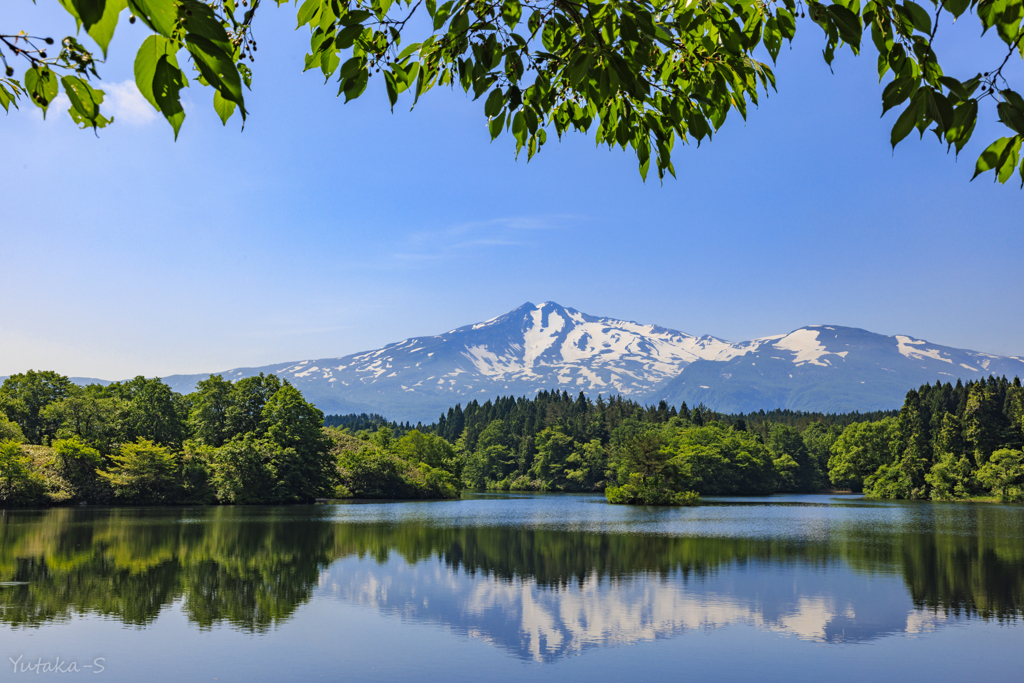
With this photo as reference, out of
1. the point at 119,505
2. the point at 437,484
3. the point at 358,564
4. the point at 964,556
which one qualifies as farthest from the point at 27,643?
the point at 437,484

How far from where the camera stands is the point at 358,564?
24.8 m

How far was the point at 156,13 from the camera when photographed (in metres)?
1.37

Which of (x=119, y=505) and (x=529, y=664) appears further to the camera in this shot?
(x=119, y=505)

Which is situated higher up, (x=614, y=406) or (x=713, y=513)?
(x=614, y=406)

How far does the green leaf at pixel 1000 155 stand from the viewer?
2.53 m

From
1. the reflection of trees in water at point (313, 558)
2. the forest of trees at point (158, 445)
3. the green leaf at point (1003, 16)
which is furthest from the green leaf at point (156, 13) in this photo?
the forest of trees at point (158, 445)

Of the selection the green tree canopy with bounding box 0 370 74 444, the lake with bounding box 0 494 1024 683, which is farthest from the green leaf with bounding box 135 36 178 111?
the green tree canopy with bounding box 0 370 74 444

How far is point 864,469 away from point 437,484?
56.5 m

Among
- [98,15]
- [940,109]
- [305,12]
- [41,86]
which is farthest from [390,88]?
[940,109]

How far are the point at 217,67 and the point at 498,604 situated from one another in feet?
65.1

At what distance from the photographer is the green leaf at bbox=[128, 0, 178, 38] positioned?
134 centimetres

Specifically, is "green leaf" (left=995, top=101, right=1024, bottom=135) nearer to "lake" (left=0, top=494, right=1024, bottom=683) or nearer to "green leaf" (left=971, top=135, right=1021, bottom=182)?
"green leaf" (left=971, top=135, right=1021, bottom=182)

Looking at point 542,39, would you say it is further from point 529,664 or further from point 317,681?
point 529,664

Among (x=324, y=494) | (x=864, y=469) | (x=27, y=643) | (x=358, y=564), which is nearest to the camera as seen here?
(x=27, y=643)
